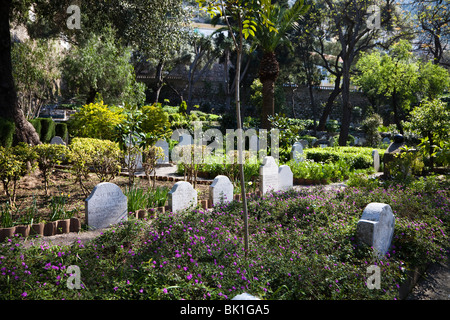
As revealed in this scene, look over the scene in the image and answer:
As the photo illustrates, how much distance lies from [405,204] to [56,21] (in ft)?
45.4

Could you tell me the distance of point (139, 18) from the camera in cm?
1192

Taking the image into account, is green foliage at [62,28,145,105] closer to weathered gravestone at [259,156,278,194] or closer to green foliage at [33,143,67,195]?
green foliage at [33,143,67,195]

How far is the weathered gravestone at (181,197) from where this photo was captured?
5602 millimetres

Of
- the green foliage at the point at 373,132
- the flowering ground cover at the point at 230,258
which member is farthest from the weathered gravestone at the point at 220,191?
the green foliage at the point at 373,132

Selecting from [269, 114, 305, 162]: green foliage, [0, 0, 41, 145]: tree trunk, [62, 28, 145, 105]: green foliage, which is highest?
[62, 28, 145, 105]: green foliage

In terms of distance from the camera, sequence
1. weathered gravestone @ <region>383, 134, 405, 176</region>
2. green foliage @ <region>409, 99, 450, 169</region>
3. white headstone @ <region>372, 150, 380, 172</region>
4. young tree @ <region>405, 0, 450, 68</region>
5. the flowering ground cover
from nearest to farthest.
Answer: the flowering ground cover, green foliage @ <region>409, 99, 450, 169</region>, weathered gravestone @ <region>383, 134, 405, 176</region>, white headstone @ <region>372, 150, 380, 172</region>, young tree @ <region>405, 0, 450, 68</region>

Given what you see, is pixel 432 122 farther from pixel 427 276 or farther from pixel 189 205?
pixel 189 205

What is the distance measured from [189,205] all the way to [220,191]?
26.2 inches

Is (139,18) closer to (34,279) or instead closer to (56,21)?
(56,21)

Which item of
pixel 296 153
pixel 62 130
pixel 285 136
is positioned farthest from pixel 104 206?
pixel 62 130

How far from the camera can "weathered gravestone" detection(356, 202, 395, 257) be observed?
4137 mm

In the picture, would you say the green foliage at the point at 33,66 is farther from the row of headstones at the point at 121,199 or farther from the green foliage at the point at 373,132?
the green foliage at the point at 373,132

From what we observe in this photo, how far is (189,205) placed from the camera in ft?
19.5

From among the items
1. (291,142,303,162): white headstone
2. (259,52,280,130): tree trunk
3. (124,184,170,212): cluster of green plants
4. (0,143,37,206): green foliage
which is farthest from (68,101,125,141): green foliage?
(259,52,280,130): tree trunk
